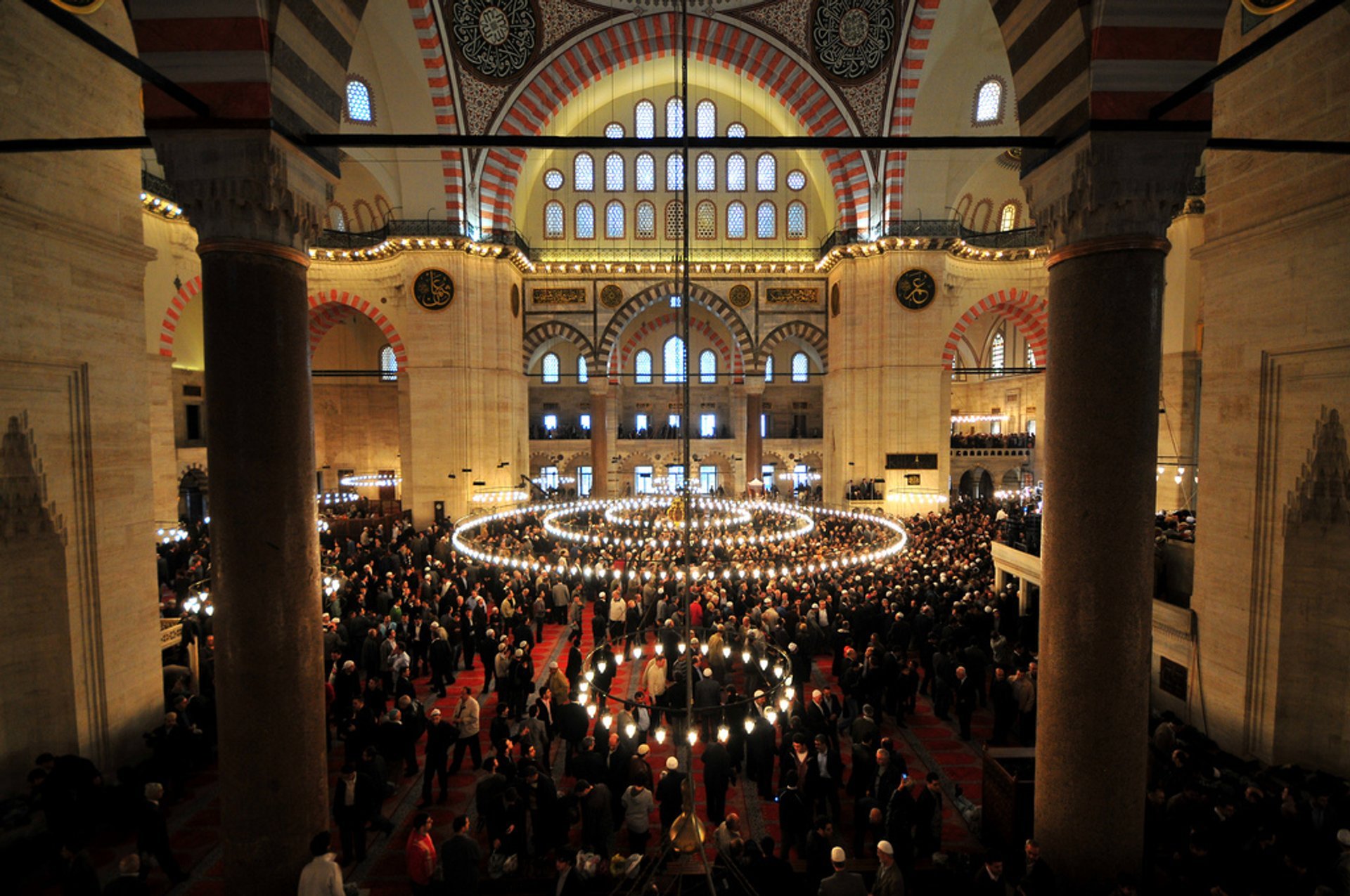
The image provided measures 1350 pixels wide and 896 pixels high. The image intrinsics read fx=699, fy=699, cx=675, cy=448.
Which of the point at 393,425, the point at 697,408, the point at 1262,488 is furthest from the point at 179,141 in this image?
the point at 697,408

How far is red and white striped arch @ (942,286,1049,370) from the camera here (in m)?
19.5

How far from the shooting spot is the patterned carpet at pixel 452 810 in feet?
16.9

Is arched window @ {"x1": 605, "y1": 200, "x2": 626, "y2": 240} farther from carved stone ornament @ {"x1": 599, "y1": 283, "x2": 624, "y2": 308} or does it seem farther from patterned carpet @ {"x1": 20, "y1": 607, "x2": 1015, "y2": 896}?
patterned carpet @ {"x1": 20, "y1": 607, "x2": 1015, "y2": 896}

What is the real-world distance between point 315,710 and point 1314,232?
8024mm

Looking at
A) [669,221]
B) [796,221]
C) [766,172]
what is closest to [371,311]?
[669,221]

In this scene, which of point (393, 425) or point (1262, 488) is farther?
point (393, 425)

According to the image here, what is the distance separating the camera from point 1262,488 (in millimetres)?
6094

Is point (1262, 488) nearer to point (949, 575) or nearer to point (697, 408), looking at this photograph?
point (949, 575)

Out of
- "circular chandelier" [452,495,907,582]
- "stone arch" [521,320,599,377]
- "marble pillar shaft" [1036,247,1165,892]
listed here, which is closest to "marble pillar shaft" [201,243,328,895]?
"marble pillar shaft" [1036,247,1165,892]

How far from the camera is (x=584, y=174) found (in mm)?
23141

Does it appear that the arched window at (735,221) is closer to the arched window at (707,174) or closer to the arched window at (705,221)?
the arched window at (705,221)

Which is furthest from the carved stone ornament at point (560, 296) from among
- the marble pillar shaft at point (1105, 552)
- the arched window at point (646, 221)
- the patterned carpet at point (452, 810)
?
the marble pillar shaft at point (1105, 552)

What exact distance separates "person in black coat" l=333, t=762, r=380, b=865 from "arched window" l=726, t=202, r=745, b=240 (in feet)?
69.3

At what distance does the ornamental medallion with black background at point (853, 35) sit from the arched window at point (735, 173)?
517 cm
